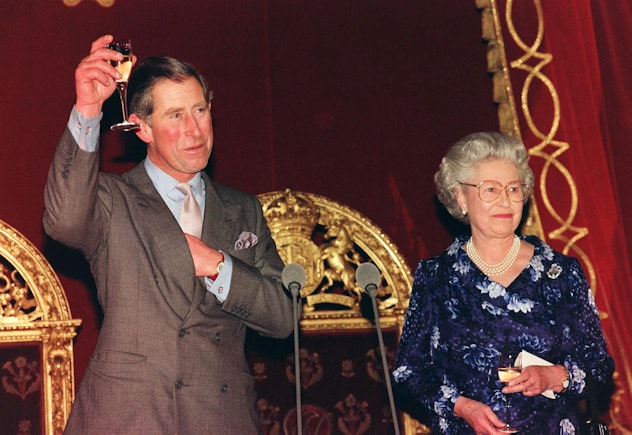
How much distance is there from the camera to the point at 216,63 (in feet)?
14.7

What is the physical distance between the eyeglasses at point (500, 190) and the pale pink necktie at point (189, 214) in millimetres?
912

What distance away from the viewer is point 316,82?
180 inches

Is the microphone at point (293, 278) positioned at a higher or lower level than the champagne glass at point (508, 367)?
higher

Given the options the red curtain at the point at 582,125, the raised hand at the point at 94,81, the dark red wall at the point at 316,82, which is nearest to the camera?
the raised hand at the point at 94,81

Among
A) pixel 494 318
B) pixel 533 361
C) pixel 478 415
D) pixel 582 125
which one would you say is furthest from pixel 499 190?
pixel 582 125

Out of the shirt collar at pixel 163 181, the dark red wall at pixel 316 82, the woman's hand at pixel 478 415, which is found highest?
the dark red wall at pixel 316 82

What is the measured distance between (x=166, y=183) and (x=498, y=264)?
1.09 metres

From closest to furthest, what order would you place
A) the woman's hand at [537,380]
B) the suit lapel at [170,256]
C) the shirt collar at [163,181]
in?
the suit lapel at [170,256], the woman's hand at [537,380], the shirt collar at [163,181]

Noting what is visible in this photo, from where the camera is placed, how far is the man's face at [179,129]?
3.13 m

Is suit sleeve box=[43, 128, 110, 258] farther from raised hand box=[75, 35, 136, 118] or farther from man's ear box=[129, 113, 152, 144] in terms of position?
man's ear box=[129, 113, 152, 144]

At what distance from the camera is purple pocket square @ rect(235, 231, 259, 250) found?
314 cm

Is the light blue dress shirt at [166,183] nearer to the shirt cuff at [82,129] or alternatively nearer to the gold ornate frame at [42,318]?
the shirt cuff at [82,129]

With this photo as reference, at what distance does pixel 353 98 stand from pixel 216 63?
600mm

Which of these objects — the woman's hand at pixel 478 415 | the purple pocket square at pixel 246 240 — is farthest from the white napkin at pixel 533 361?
the purple pocket square at pixel 246 240
